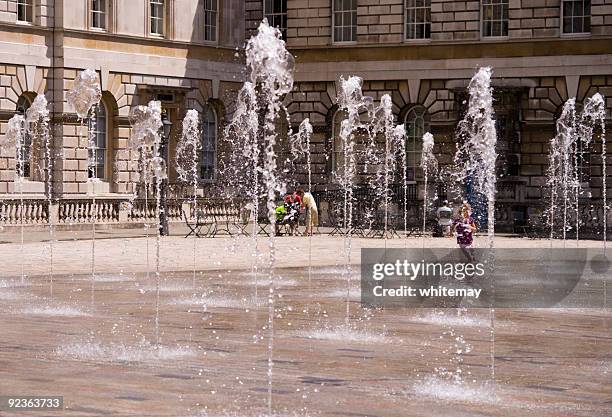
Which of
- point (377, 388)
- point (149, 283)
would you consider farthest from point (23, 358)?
point (149, 283)

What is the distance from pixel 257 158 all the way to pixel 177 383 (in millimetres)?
39479

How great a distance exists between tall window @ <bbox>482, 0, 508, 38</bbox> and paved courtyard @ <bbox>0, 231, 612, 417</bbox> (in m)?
24.7

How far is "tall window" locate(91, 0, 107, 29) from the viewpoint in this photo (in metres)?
45.3

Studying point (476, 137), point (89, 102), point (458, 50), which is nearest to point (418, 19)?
point (458, 50)

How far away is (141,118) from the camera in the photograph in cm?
4600

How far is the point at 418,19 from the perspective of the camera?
1922 inches

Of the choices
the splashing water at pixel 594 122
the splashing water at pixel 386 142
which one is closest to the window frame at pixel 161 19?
the splashing water at pixel 386 142

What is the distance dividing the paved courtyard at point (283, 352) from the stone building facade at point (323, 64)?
20.2 meters

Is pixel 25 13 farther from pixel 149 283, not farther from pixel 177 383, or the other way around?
pixel 177 383

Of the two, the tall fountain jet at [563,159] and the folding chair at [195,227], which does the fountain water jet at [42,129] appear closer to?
the folding chair at [195,227]

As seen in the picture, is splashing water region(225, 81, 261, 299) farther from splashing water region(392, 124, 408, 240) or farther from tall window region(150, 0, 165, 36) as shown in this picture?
splashing water region(392, 124, 408, 240)

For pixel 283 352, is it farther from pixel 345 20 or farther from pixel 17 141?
pixel 345 20

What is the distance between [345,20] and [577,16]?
7734 millimetres

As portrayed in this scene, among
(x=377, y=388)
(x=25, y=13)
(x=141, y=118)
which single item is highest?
(x=25, y=13)
